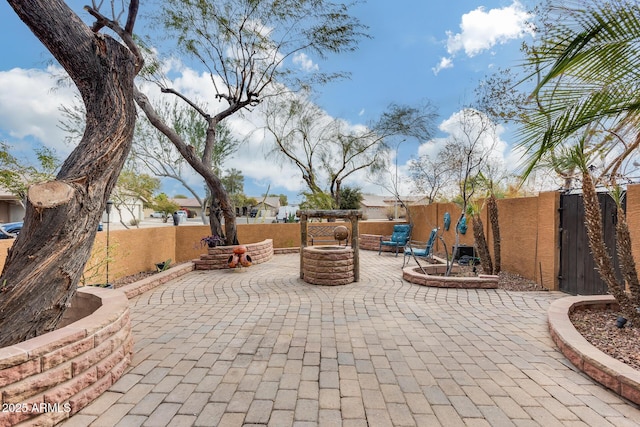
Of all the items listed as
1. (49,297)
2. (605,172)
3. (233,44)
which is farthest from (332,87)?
(49,297)

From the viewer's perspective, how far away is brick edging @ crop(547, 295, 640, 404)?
87.9 inches

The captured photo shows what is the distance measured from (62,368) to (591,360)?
3.90 m

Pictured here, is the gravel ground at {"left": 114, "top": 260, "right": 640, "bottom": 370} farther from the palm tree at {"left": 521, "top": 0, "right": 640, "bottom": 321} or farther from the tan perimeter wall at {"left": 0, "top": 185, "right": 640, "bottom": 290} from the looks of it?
the palm tree at {"left": 521, "top": 0, "right": 640, "bottom": 321}

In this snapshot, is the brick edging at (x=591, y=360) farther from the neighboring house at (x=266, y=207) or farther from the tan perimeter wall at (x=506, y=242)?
the neighboring house at (x=266, y=207)

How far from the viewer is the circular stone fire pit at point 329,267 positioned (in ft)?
19.4

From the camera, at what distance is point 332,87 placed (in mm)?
12227

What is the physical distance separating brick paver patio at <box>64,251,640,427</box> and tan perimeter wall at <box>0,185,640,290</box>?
4.49 feet

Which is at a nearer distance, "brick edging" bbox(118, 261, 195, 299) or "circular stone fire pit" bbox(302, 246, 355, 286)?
"brick edging" bbox(118, 261, 195, 299)

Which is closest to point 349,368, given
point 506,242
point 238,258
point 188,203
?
point 238,258

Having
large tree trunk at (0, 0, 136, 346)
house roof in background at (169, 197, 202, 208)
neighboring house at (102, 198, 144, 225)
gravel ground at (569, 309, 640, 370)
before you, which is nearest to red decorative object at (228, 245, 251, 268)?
neighboring house at (102, 198, 144, 225)

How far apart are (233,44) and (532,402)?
9492 mm

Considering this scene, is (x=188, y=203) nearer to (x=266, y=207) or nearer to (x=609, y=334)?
(x=266, y=207)

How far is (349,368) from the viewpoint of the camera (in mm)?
2705

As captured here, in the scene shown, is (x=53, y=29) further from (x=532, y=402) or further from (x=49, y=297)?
(x=532, y=402)
